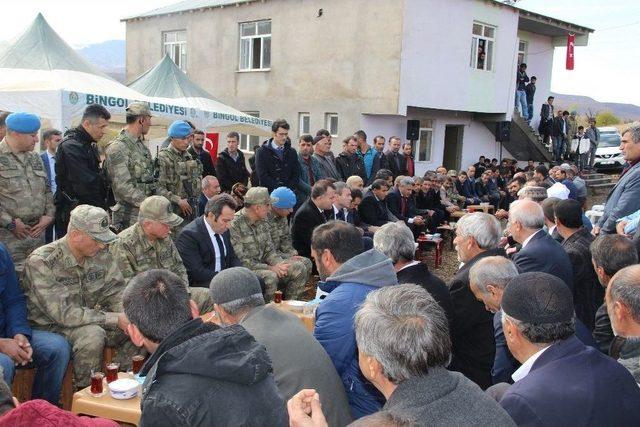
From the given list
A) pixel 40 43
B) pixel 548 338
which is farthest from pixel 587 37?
pixel 548 338

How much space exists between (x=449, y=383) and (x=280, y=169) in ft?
22.2

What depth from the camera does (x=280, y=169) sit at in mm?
8438

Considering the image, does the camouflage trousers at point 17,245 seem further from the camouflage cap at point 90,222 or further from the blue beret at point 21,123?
the camouflage cap at point 90,222

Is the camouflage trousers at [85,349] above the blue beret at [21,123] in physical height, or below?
below

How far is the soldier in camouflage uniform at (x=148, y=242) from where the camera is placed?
4.86 meters

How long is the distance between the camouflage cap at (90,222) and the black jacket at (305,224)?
11.6 feet

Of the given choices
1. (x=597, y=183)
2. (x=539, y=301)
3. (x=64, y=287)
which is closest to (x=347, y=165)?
(x=64, y=287)

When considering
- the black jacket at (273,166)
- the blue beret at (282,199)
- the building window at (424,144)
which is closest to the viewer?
the blue beret at (282,199)

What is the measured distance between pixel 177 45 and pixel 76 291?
18.4 metres

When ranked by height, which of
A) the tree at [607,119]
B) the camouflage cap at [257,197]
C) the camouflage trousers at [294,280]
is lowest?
the camouflage trousers at [294,280]

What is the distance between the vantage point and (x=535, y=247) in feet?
14.8

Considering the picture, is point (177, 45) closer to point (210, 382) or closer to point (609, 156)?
point (609, 156)

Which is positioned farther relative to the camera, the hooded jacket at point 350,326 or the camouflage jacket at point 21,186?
the camouflage jacket at point 21,186

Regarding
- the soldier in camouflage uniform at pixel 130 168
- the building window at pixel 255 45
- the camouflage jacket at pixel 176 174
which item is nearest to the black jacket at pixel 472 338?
the soldier in camouflage uniform at pixel 130 168
